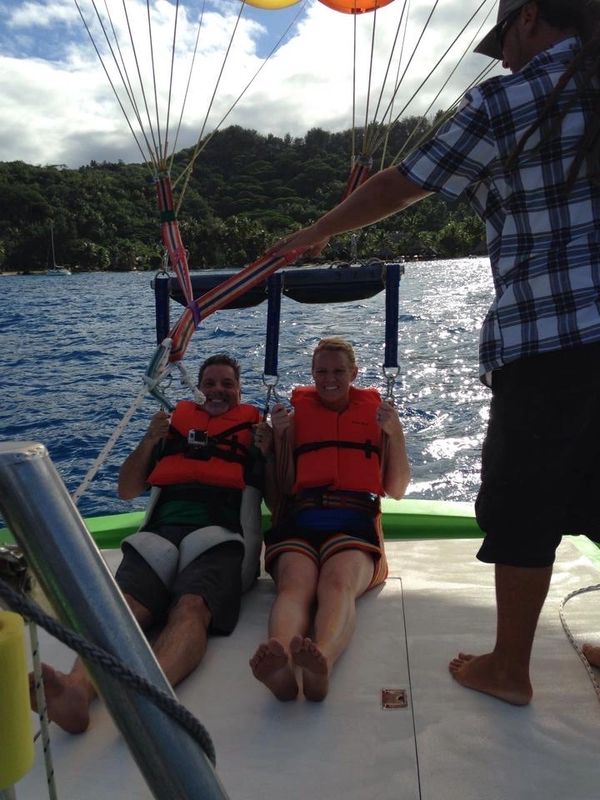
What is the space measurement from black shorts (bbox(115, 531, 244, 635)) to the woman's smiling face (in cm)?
78

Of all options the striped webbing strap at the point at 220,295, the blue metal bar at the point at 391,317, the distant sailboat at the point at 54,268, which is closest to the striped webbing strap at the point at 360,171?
the blue metal bar at the point at 391,317

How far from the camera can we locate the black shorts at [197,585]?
2316 mm

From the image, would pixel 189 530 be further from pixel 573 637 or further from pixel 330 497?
pixel 573 637

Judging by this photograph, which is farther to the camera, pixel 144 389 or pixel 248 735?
pixel 144 389

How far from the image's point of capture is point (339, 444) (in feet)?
9.30

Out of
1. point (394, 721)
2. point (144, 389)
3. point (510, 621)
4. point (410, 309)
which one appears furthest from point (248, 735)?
point (410, 309)

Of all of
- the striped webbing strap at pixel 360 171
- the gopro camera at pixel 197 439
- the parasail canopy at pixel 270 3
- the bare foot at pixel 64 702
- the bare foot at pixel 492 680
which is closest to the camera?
the bare foot at pixel 64 702

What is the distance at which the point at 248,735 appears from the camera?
72.8 inches

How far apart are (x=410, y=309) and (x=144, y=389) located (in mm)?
20530

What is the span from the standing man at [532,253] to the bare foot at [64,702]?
3.49ft

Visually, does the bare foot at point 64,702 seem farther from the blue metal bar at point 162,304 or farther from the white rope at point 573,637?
the blue metal bar at point 162,304

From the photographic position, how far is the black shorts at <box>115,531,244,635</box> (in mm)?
2316

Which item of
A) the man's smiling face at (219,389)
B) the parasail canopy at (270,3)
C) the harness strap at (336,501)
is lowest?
the harness strap at (336,501)

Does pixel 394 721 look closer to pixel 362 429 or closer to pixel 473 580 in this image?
pixel 473 580
